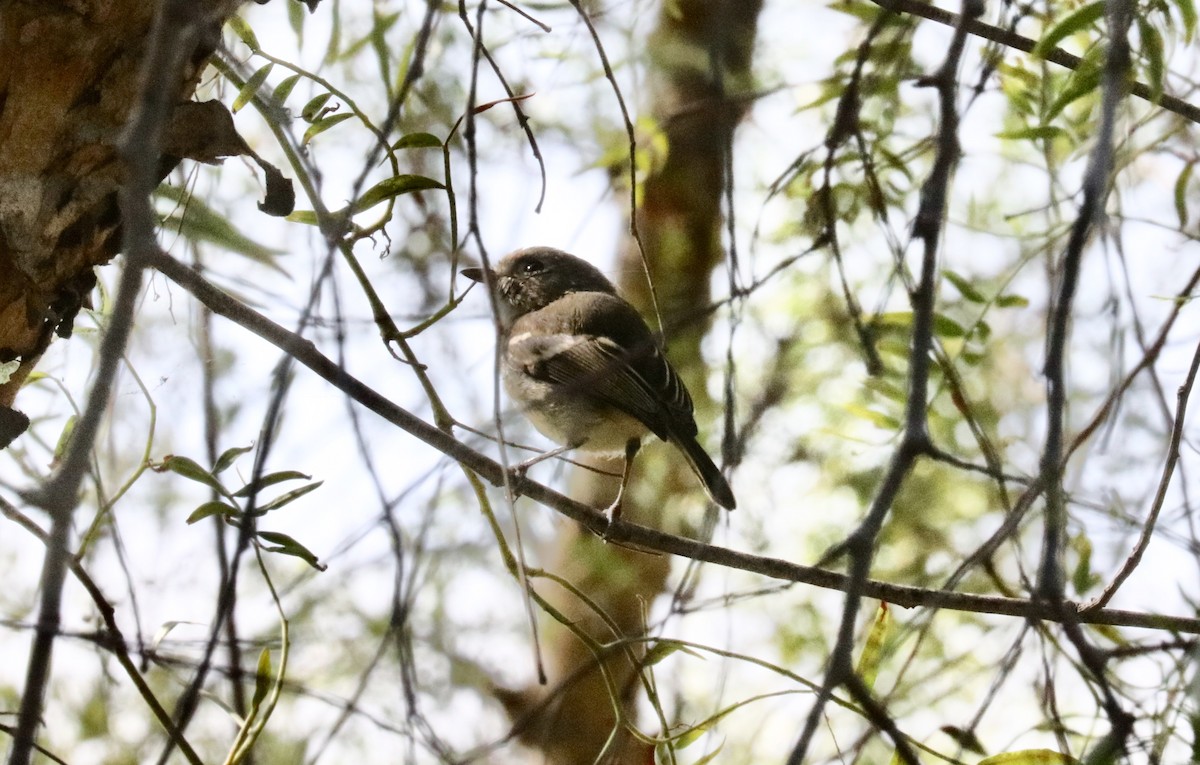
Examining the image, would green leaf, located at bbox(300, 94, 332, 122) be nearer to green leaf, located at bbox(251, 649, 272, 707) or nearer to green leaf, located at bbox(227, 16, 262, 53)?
green leaf, located at bbox(227, 16, 262, 53)

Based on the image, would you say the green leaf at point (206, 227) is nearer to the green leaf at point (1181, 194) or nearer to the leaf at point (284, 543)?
the leaf at point (284, 543)

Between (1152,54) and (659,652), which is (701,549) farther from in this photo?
(1152,54)

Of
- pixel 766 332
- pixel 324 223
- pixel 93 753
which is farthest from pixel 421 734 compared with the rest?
pixel 93 753

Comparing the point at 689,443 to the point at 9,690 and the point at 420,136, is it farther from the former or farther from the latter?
the point at 9,690

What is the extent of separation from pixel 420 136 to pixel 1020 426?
2.81 metres

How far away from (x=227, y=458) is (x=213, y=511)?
0.11 m

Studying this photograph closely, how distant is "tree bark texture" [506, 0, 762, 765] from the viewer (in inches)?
145

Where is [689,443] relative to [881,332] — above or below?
below

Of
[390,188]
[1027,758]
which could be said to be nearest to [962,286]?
[1027,758]

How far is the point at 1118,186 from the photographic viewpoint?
94.8 inches

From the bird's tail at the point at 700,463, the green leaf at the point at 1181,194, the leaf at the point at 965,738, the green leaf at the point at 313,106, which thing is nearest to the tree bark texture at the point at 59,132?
the green leaf at the point at 313,106

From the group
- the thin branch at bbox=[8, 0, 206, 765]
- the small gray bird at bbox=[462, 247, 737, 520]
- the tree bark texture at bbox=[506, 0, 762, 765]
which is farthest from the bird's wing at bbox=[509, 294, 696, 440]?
the thin branch at bbox=[8, 0, 206, 765]

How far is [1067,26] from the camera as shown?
1.61 meters

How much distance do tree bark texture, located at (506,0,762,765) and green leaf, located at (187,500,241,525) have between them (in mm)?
1866
